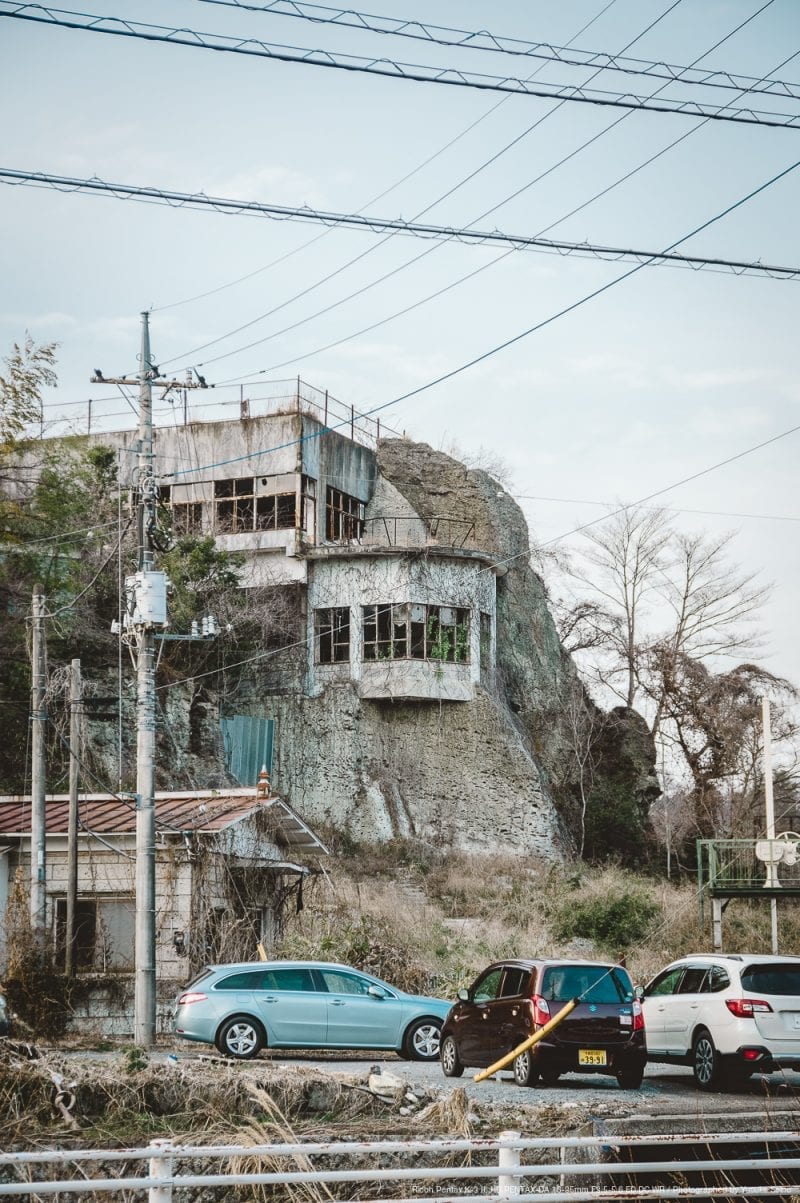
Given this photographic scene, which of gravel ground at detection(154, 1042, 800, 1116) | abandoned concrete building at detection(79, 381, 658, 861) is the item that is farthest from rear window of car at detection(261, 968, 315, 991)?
abandoned concrete building at detection(79, 381, 658, 861)

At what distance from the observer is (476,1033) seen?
18891mm

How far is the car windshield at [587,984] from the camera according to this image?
58.2 ft

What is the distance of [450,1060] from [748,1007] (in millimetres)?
4672

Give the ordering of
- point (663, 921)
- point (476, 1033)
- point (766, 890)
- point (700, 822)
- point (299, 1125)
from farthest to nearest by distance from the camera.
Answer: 1. point (700, 822)
2. point (663, 921)
3. point (766, 890)
4. point (476, 1033)
5. point (299, 1125)

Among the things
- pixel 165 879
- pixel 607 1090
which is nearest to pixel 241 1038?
pixel 607 1090

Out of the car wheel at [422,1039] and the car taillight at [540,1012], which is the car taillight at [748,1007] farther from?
the car wheel at [422,1039]

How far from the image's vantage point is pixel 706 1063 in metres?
17.9

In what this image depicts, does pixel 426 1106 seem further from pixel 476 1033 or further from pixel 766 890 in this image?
pixel 766 890

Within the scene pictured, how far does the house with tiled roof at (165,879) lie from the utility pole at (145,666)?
2.59m

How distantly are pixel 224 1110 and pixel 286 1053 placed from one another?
7732 mm

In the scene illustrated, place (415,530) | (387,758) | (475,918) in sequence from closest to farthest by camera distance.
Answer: (475,918), (387,758), (415,530)

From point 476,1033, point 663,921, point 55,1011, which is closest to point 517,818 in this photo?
point 663,921

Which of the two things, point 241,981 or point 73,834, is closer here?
point 241,981

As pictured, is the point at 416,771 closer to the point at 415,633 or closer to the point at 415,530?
the point at 415,633
